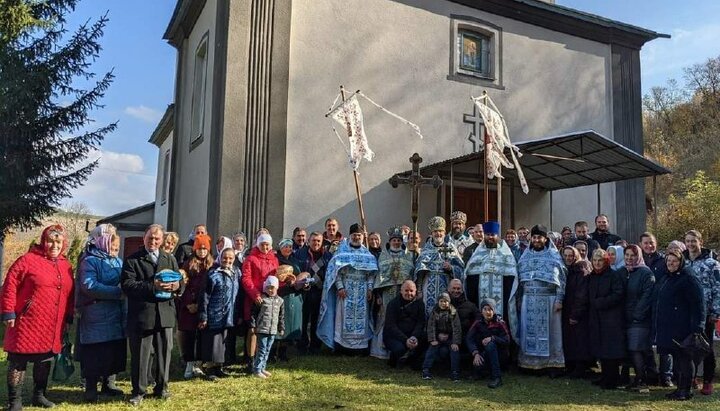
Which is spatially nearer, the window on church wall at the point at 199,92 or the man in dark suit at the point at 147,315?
the man in dark suit at the point at 147,315

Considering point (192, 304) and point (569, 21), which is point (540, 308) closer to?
point (192, 304)

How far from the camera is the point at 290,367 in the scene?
25.0 ft

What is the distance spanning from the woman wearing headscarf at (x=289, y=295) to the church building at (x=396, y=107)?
307 cm

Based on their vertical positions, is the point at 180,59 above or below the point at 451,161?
above

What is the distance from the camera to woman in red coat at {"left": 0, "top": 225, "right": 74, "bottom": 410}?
5395mm

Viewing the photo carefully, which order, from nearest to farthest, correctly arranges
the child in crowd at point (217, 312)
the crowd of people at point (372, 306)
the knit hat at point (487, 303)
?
the crowd of people at point (372, 306)
the child in crowd at point (217, 312)
the knit hat at point (487, 303)

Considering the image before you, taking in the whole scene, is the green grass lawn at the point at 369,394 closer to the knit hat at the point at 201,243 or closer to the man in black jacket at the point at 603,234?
the knit hat at the point at 201,243

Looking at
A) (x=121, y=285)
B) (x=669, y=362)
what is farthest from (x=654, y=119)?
(x=121, y=285)

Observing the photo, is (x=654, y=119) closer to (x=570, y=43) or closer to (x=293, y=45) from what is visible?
(x=570, y=43)

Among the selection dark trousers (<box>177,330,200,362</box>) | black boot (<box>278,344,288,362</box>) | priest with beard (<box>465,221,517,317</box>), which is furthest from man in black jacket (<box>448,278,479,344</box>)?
dark trousers (<box>177,330,200,362</box>)

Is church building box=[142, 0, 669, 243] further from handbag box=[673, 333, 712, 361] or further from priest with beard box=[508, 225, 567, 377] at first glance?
handbag box=[673, 333, 712, 361]

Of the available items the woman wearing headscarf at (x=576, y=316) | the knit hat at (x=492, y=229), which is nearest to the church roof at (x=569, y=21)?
the knit hat at (x=492, y=229)

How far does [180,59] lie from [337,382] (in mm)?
11225

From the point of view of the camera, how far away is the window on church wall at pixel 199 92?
43.0 feet
